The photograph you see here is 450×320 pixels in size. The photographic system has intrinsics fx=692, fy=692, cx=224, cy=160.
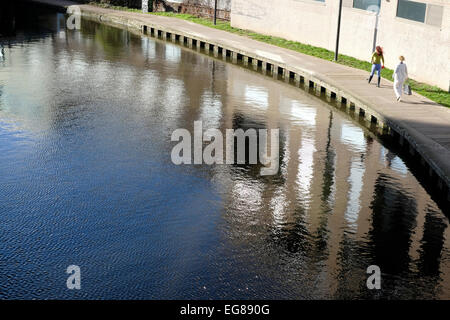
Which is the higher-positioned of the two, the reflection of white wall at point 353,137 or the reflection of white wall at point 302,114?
the reflection of white wall at point 302,114

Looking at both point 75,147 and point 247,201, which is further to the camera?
point 75,147

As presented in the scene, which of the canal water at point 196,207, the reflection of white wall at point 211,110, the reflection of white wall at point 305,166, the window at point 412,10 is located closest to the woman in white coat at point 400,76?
the canal water at point 196,207

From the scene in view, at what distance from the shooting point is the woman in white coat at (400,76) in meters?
25.2

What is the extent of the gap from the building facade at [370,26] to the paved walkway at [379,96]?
2.08 m

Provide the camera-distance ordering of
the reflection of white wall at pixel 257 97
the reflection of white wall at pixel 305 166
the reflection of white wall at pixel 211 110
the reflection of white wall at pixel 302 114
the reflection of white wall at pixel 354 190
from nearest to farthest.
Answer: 1. the reflection of white wall at pixel 354 190
2. the reflection of white wall at pixel 305 166
3. the reflection of white wall at pixel 211 110
4. the reflection of white wall at pixel 302 114
5. the reflection of white wall at pixel 257 97

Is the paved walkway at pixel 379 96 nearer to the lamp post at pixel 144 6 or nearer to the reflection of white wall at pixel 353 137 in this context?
the reflection of white wall at pixel 353 137

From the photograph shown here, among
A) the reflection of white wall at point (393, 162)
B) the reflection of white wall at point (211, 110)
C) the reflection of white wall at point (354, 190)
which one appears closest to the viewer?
the reflection of white wall at point (354, 190)

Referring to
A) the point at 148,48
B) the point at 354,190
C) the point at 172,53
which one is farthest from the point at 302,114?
the point at 148,48

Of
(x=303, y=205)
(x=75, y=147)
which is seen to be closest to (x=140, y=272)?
(x=303, y=205)

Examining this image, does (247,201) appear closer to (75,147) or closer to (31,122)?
(75,147)

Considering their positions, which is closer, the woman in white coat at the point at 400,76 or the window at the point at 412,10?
the woman in white coat at the point at 400,76

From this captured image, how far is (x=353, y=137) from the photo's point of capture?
23219 millimetres

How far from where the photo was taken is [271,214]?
16.2 m
